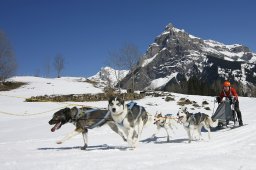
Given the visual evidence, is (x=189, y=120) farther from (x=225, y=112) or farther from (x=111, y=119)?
(x=225, y=112)

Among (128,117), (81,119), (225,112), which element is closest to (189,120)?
(128,117)

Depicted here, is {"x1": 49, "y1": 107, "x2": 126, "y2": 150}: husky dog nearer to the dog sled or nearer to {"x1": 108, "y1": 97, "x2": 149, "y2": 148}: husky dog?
{"x1": 108, "y1": 97, "x2": 149, "y2": 148}: husky dog

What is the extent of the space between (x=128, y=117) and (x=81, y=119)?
1.30 meters

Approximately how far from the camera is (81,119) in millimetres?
9164

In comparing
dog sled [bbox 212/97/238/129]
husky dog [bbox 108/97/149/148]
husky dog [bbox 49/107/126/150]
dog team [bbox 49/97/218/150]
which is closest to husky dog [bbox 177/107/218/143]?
dog team [bbox 49/97/218/150]

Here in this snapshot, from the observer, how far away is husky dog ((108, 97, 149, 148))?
28.0ft

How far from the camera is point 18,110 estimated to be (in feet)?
68.9

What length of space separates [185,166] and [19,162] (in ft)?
10.3

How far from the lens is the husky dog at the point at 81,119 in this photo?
29.7ft

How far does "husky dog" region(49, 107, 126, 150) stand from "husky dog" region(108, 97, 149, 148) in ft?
1.95

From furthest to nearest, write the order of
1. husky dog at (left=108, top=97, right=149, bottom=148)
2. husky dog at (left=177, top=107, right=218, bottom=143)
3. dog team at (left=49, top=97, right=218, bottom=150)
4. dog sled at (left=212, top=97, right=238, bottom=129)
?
dog sled at (left=212, top=97, right=238, bottom=129), husky dog at (left=177, top=107, right=218, bottom=143), dog team at (left=49, top=97, right=218, bottom=150), husky dog at (left=108, top=97, right=149, bottom=148)

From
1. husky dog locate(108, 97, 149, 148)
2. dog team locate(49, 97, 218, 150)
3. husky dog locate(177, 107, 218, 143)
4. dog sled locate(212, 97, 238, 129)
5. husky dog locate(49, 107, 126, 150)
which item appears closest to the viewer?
husky dog locate(108, 97, 149, 148)

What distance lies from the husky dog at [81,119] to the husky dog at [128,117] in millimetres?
595

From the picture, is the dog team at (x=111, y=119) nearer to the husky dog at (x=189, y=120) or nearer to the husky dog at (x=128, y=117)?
the husky dog at (x=128, y=117)
